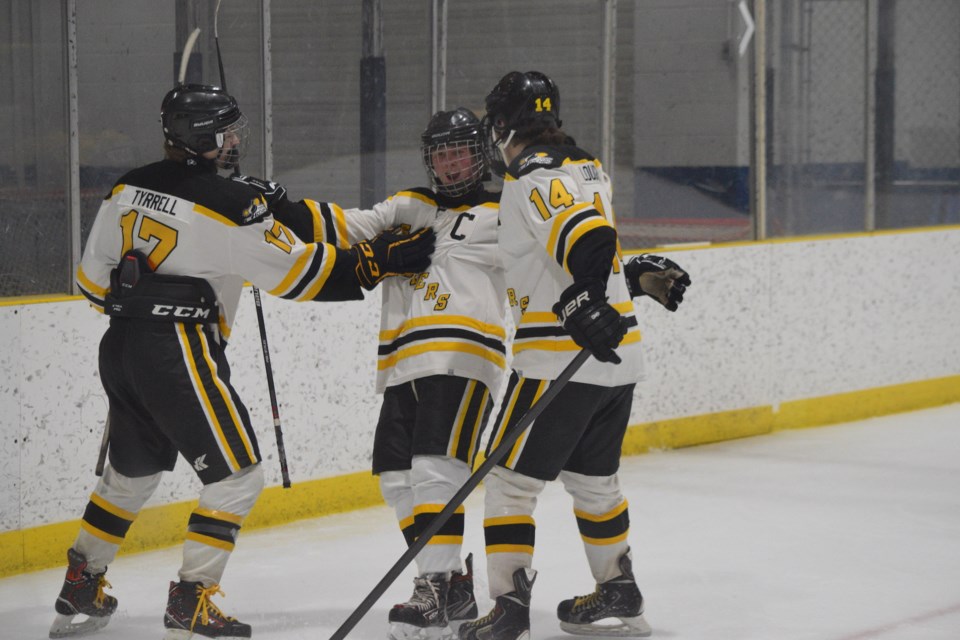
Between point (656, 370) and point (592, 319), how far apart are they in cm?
272

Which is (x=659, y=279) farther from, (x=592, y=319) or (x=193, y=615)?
(x=193, y=615)

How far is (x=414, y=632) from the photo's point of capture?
2.97 m

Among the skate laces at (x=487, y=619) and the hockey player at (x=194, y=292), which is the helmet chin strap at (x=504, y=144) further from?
the skate laces at (x=487, y=619)

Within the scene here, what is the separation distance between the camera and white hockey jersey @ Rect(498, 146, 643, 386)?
2775 millimetres

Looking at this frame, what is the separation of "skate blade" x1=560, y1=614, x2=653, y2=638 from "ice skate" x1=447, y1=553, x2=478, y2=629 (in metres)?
0.23

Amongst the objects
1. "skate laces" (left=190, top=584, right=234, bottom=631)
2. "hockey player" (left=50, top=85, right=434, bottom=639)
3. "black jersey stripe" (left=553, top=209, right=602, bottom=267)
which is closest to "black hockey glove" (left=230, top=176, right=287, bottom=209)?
"hockey player" (left=50, top=85, right=434, bottom=639)

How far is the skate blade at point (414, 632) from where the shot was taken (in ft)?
9.74

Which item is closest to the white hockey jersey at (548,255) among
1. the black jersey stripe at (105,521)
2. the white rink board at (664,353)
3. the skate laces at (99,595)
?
the black jersey stripe at (105,521)

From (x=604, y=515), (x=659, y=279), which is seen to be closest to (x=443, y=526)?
(x=604, y=515)

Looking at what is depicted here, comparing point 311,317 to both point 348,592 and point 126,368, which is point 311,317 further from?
point 126,368

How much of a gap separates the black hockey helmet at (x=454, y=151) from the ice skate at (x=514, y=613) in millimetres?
877

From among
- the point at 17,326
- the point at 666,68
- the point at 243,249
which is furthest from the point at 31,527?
the point at 666,68

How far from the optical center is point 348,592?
3480 millimetres

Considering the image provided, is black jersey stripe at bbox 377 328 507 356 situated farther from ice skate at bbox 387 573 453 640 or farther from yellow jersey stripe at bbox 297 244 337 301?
ice skate at bbox 387 573 453 640
